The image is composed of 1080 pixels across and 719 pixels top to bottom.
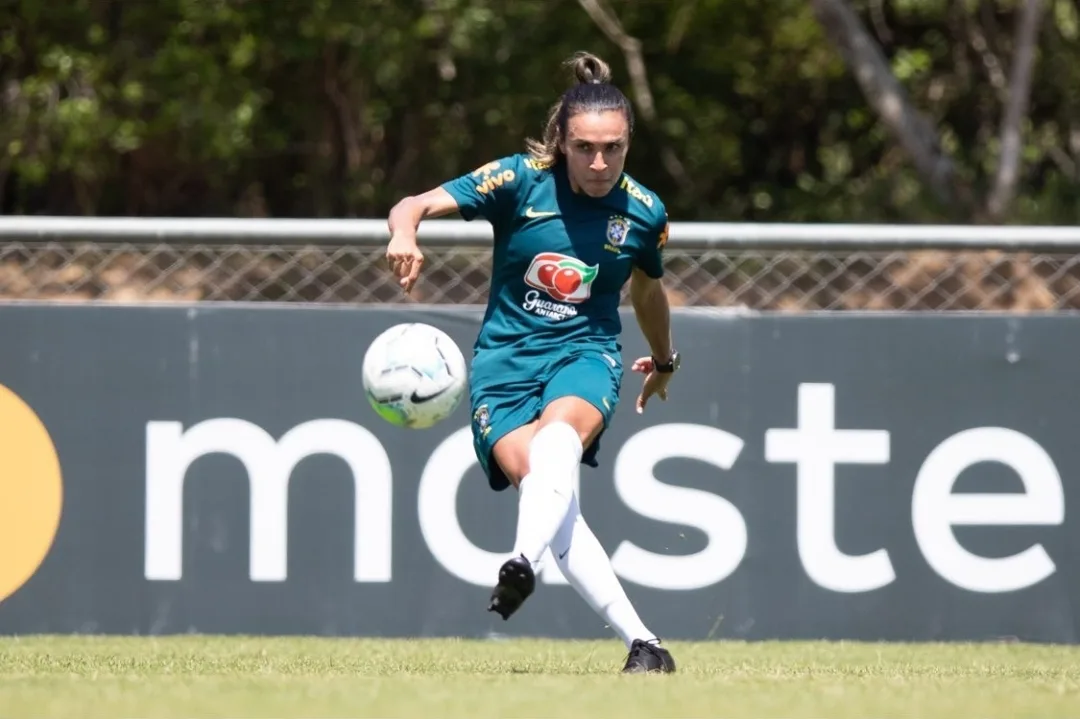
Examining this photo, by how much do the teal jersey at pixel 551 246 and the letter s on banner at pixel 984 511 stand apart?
2.43m

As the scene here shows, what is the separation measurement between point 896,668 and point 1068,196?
8433 mm

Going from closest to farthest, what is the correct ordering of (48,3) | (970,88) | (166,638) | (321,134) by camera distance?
(166,638), (48,3), (321,134), (970,88)

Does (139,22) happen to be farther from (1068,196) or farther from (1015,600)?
(1015,600)

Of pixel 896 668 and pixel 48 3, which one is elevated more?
pixel 48 3

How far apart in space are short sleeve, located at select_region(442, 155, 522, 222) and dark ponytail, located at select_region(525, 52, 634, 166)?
5.1 inches

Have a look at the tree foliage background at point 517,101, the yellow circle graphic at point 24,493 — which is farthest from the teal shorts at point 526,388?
the tree foliage background at point 517,101

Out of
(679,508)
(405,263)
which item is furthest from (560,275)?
(679,508)

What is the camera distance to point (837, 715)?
4270mm

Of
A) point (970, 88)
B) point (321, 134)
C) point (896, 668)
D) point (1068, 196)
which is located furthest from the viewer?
point (970, 88)

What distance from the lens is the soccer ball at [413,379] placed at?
5.40 metres

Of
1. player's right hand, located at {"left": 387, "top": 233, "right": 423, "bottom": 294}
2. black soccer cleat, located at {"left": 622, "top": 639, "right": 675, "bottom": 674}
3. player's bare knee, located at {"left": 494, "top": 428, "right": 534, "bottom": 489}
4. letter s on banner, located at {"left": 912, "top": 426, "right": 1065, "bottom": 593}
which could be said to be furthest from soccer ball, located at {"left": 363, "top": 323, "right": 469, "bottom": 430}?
letter s on banner, located at {"left": 912, "top": 426, "right": 1065, "bottom": 593}

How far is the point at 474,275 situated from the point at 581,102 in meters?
3.96

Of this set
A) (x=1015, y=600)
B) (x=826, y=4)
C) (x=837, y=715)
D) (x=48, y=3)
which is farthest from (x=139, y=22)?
(x=837, y=715)

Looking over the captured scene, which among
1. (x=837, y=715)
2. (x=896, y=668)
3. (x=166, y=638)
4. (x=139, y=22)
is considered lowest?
(x=166, y=638)
